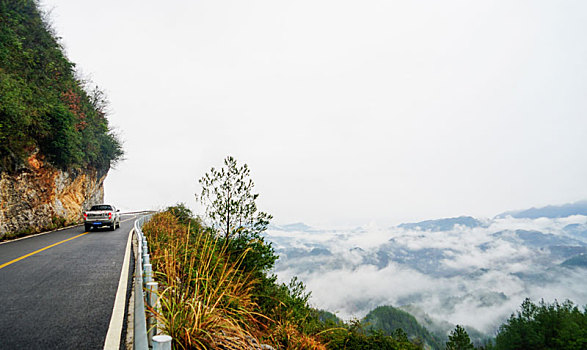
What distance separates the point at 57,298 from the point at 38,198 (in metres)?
15.9

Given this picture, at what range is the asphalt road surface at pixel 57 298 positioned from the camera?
4.02 metres

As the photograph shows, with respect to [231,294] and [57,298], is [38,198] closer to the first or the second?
[57,298]

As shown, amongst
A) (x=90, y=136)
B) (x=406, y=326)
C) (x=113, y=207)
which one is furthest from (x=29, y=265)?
(x=406, y=326)

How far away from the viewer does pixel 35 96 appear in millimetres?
18125

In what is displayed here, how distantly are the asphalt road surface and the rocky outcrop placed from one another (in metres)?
6.39

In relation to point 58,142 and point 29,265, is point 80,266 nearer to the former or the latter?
point 29,265

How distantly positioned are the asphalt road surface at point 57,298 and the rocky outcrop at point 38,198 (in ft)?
21.0

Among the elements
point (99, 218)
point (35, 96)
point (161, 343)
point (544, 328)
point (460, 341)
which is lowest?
point (544, 328)

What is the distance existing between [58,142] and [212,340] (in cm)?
2130

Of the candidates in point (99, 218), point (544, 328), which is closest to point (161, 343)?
point (99, 218)

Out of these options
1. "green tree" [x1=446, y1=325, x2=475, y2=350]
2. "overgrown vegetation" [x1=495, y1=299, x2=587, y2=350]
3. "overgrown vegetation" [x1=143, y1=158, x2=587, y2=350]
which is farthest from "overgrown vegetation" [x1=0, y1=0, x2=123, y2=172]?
"overgrown vegetation" [x1=495, y1=299, x2=587, y2=350]

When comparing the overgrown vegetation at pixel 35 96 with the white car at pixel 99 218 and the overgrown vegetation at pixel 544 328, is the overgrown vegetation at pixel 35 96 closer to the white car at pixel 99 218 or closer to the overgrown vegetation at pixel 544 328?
the white car at pixel 99 218

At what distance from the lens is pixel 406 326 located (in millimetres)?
161000

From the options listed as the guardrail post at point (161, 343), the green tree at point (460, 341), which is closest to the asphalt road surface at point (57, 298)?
the guardrail post at point (161, 343)
